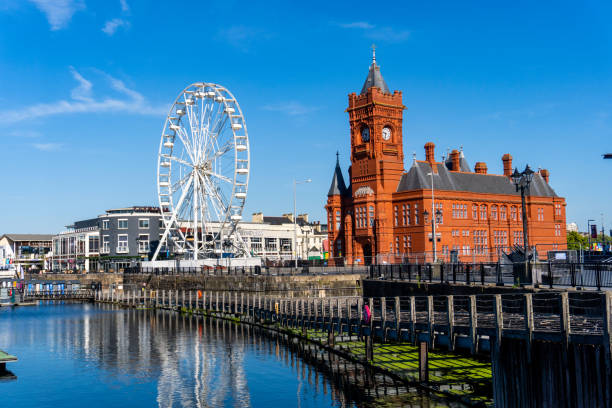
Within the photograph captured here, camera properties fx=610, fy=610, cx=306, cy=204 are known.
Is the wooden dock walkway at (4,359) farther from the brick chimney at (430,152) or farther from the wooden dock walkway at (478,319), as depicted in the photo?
the brick chimney at (430,152)

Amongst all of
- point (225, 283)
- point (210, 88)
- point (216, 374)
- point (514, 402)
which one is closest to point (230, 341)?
point (216, 374)

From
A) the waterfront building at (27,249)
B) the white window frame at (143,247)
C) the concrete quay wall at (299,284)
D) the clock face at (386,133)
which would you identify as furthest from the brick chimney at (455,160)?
the waterfront building at (27,249)

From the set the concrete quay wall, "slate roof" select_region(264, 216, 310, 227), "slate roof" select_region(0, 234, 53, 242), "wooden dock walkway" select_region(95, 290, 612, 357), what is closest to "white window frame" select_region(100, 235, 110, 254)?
"slate roof" select_region(264, 216, 310, 227)

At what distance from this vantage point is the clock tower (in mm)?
79688

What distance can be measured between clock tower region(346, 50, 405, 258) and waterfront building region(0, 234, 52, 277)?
10339cm

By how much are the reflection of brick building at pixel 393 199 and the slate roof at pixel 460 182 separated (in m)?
0.15

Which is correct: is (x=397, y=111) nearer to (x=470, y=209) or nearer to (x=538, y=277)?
(x=470, y=209)

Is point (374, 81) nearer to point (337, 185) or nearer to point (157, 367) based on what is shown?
point (337, 185)

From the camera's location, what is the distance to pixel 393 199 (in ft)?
264

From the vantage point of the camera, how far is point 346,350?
122 ft

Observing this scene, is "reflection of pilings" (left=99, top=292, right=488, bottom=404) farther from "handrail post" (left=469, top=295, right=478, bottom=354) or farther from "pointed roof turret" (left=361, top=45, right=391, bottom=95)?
"pointed roof turret" (left=361, top=45, right=391, bottom=95)

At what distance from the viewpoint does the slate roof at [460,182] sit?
78938mm

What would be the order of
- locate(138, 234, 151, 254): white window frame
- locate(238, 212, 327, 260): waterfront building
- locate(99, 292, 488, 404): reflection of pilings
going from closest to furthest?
locate(99, 292, 488, 404): reflection of pilings, locate(138, 234, 151, 254): white window frame, locate(238, 212, 327, 260): waterfront building

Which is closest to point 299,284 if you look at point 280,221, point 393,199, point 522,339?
point 393,199
